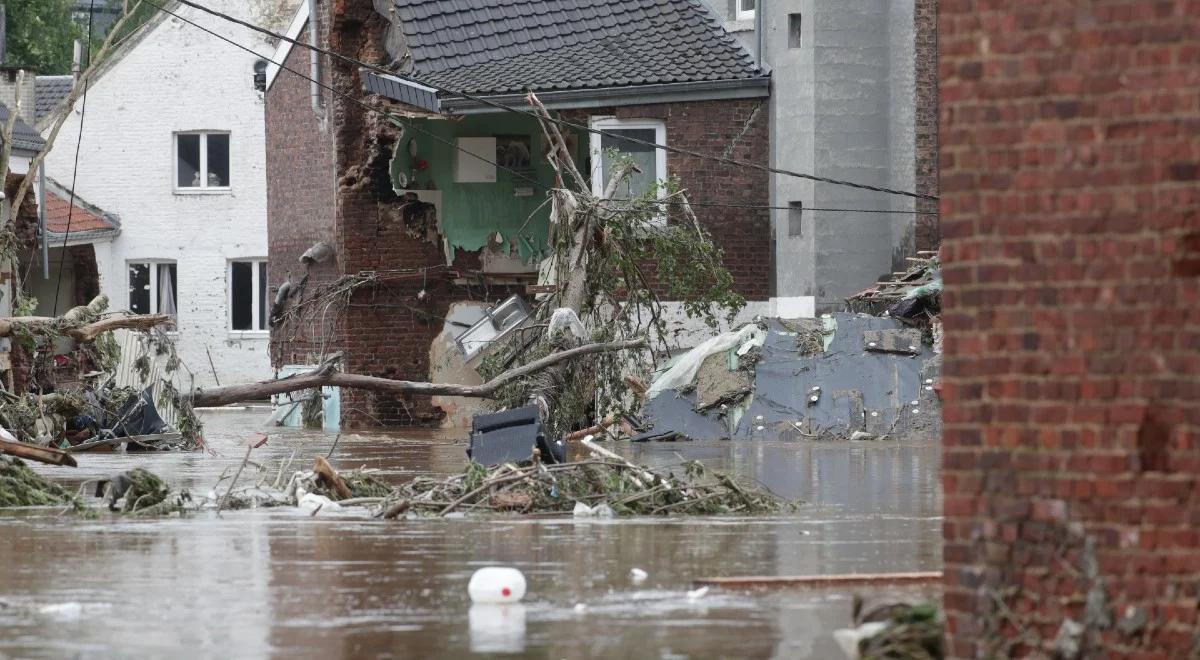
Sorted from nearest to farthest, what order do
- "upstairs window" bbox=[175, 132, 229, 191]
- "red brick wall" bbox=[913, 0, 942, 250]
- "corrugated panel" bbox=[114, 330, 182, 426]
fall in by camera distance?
1. "corrugated panel" bbox=[114, 330, 182, 426]
2. "red brick wall" bbox=[913, 0, 942, 250]
3. "upstairs window" bbox=[175, 132, 229, 191]

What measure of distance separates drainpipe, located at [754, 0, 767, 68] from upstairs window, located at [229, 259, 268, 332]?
737 inches

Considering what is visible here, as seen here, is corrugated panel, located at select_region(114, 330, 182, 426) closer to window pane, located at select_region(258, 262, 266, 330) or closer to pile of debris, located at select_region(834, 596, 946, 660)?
window pane, located at select_region(258, 262, 266, 330)

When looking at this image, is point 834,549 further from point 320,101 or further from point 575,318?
point 320,101

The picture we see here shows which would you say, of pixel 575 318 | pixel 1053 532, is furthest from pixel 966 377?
pixel 575 318

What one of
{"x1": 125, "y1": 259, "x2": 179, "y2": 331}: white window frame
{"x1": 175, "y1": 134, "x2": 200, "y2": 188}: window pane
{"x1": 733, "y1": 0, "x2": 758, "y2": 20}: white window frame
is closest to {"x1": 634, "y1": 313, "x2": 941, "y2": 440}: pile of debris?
{"x1": 733, "y1": 0, "x2": 758, "y2": 20}: white window frame

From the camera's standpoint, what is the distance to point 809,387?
22469 mm

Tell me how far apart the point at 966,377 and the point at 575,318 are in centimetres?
1644

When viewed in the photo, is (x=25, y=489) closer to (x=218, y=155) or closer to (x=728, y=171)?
(x=728, y=171)

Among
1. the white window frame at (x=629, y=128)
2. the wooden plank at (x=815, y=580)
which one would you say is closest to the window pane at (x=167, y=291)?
the white window frame at (x=629, y=128)

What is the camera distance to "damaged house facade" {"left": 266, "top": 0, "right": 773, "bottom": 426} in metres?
26.9

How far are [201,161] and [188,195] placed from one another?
2.80ft

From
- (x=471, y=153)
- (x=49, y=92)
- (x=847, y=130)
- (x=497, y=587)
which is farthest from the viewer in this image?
(x=49, y=92)

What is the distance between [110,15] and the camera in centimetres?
6550

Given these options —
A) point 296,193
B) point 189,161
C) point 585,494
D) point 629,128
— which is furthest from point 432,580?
point 189,161
